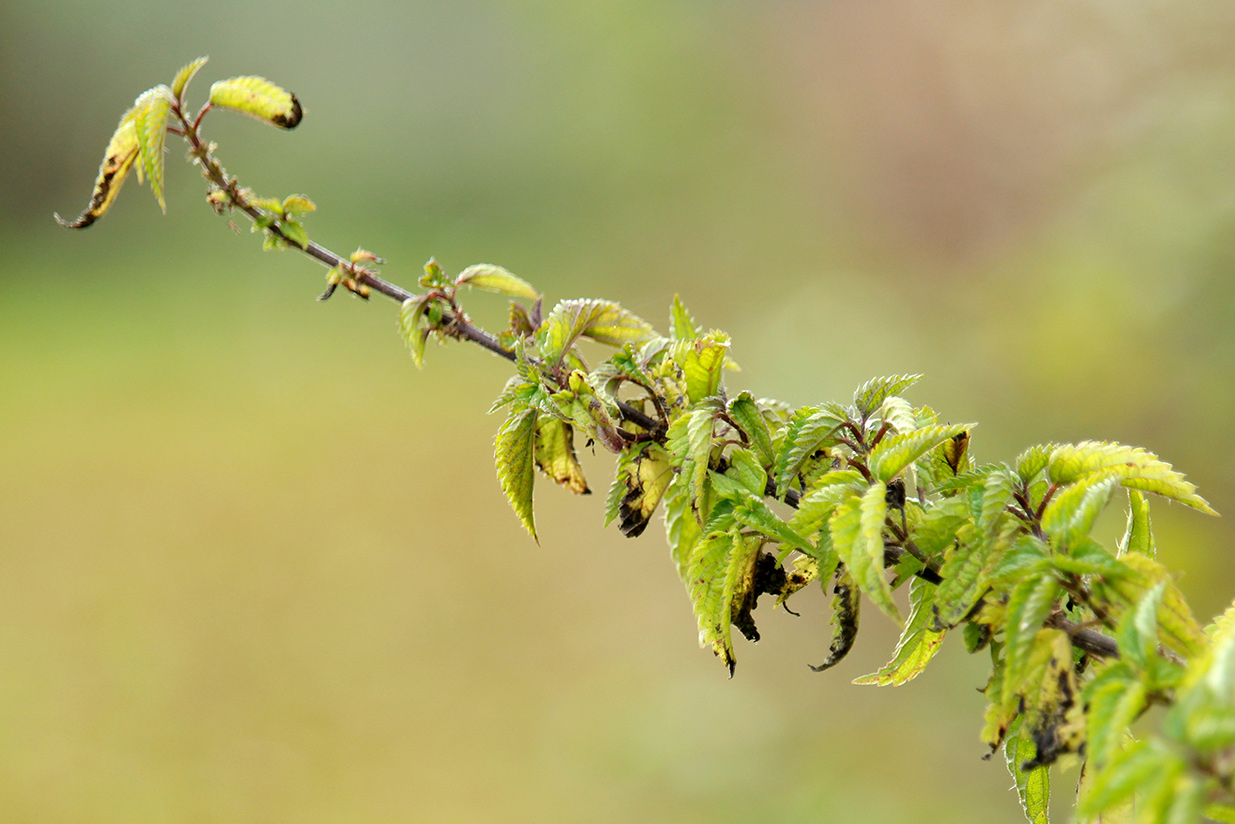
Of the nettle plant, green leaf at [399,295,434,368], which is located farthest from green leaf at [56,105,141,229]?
green leaf at [399,295,434,368]

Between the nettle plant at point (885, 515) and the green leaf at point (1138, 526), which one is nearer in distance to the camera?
the nettle plant at point (885, 515)

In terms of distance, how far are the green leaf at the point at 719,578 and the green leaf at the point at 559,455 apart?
114 mm

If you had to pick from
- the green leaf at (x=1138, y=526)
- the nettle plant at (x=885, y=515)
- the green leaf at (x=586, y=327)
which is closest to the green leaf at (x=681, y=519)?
the nettle plant at (x=885, y=515)

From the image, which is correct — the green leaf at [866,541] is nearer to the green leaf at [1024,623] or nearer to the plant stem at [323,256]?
the green leaf at [1024,623]

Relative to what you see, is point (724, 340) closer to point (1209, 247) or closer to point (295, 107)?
point (295, 107)

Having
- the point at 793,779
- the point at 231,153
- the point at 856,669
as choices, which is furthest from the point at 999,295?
the point at 231,153

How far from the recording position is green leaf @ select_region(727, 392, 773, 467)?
0.48 meters

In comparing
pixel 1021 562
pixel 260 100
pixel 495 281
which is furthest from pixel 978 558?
pixel 260 100

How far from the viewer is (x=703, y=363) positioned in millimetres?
478

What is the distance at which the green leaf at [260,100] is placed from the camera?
1.74 ft

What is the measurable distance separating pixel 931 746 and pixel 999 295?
1492 mm

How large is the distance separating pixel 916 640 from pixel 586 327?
27cm

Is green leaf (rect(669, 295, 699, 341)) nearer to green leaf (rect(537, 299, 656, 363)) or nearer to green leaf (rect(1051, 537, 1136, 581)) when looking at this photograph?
green leaf (rect(537, 299, 656, 363))

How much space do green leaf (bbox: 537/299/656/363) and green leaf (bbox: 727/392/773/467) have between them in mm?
115
